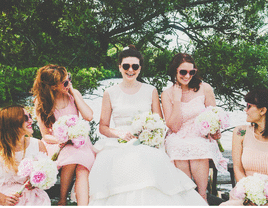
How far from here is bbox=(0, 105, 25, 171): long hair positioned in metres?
2.96

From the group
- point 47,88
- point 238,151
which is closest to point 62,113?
point 47,88

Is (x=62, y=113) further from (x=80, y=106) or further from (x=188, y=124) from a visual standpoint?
(x=188, y=124)

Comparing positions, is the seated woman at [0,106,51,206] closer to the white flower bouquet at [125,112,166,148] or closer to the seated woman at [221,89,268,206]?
the white flower bouquet at [125,112,166,148]

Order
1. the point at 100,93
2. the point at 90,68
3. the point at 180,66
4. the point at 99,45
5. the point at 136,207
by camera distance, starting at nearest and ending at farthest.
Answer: the point at 136,207 → the point at 180,66 → the point at 90,68 → the point at 99,45 → the point at 100,93

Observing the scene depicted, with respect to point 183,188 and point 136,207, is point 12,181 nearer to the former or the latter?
point 136,207

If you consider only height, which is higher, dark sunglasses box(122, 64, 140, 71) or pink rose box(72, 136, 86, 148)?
dark sunglasses box(122, 64, 140, 71)

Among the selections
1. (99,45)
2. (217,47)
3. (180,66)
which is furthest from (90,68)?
(217,47)

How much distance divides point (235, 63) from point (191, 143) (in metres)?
1.76

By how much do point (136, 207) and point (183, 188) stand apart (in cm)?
66

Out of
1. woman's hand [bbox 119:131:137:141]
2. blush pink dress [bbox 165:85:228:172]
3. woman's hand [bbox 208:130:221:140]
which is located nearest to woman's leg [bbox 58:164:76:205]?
woman's hand [bbox 119:131:137:141]

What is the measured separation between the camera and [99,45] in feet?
16.6

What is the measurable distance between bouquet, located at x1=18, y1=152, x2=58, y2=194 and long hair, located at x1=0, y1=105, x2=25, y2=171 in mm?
318

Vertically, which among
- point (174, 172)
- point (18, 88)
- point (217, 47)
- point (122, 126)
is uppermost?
point (217, 47)

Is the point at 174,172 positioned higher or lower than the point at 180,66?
lower
